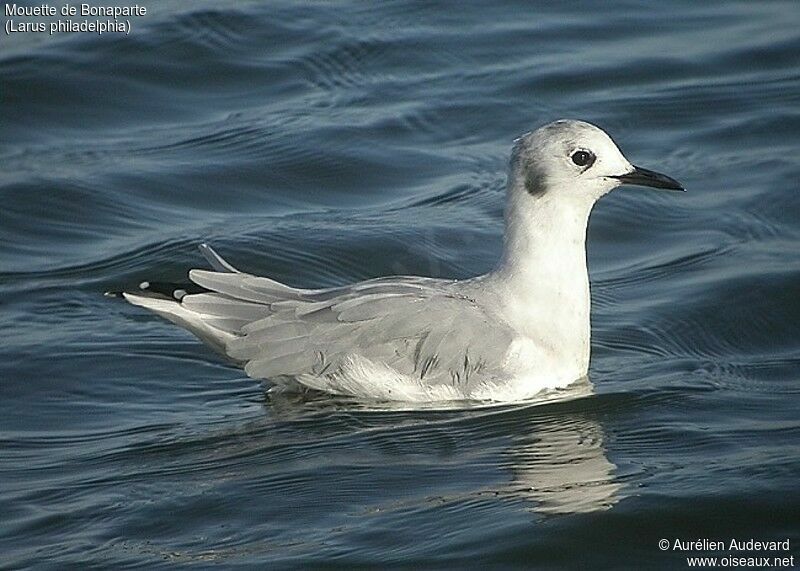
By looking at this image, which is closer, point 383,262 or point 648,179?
point 648,179

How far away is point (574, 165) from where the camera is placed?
877 cm

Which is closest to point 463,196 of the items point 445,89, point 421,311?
point 445,89

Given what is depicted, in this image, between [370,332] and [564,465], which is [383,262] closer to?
[370,332]

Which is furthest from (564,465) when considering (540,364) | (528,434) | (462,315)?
(462,315)

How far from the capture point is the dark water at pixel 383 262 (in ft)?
24.4

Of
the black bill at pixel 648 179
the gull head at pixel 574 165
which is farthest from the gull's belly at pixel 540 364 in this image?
the black bill at pixel 648 179

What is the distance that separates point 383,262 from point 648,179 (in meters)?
2.66

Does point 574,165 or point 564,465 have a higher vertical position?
point 574,165

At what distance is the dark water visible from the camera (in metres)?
7.43

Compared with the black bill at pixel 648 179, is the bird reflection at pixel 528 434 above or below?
below

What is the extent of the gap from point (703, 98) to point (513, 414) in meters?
6.15

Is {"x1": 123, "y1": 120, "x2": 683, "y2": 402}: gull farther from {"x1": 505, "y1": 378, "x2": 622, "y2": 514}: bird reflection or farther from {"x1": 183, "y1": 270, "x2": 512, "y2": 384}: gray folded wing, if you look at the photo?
{"x1": 505, "y1": 378, "x2": 622, "y2": 514}: bird reflection

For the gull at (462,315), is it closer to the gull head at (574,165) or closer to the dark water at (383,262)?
the gull head at (574,165)

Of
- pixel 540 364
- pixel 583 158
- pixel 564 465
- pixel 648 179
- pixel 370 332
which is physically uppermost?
pixel 583 158
